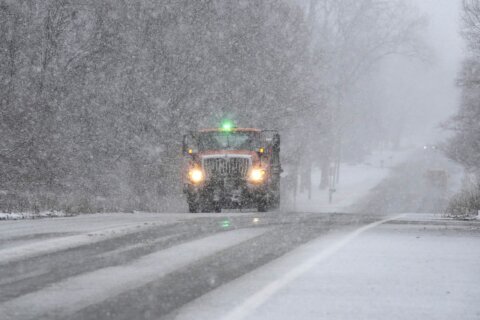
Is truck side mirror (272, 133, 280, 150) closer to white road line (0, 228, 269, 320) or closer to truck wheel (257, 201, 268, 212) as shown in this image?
truck wheel (257, 201, 268, 212)

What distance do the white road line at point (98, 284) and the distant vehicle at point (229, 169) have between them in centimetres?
934

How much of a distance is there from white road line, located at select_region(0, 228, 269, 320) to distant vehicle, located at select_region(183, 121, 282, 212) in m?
9.34

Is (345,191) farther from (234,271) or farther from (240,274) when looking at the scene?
(240,274)

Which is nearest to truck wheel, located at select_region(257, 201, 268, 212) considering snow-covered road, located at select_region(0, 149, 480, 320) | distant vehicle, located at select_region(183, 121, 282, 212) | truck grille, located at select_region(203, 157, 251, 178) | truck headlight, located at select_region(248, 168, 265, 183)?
distant vehicle, located at select_region(183, 121, 282, 212)

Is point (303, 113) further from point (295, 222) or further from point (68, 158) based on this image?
point (295, 222)

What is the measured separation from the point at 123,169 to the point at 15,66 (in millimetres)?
5609

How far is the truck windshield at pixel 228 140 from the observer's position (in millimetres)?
18672

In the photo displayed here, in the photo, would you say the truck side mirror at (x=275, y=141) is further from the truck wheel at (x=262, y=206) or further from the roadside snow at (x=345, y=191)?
the roadside snow at (x=345, y=191)

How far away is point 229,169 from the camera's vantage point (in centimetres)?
1823

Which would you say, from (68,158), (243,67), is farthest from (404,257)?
(243,67)

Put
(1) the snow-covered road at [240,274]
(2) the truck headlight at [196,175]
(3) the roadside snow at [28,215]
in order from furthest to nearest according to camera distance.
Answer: (2) the truck headlight at [196,175] < (3) the roadside snow at [28,215] < (1) the snow-covered road at [240,274]

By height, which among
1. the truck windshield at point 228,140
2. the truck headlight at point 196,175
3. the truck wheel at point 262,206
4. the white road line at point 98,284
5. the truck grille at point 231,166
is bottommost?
the white road line at point 98,284

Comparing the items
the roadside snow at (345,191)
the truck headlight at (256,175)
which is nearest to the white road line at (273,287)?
the truck headlight at (256,175)

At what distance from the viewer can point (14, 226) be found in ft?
35.0
